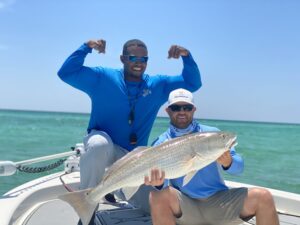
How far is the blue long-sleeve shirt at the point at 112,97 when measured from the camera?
493cm

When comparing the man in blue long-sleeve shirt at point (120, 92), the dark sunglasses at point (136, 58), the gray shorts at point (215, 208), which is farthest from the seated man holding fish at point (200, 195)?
the dark sunglasses at point (136, 58)

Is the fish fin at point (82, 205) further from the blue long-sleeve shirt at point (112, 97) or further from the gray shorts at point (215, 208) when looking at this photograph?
the blue long-sleeve shirt at point (112, 97)

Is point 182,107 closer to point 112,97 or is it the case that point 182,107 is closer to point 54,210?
Answer: point 112,97

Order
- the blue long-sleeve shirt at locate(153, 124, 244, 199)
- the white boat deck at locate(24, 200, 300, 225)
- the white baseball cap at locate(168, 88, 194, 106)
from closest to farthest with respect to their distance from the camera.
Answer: the blue long-sleeve shirt at locate(153, 124, 244, 199) → the white baseball cap at locate(168, 88, 194, 106) → the white boat deck at locate(24, 200, 300, 225)

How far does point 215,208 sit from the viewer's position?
13.4 feet

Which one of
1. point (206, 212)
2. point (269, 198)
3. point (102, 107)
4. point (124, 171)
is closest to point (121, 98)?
point (102, 107)

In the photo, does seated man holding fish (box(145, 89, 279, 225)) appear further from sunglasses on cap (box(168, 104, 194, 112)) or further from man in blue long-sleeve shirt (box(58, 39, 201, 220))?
man in blue long-sleeve shirt (box(58, 39, 201, 220))

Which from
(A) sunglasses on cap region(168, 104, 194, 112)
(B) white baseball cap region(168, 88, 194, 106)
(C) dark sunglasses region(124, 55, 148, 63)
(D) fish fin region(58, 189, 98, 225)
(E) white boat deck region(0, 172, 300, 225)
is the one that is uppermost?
(C) dark sunglasses region(124, 55, 148, 63)

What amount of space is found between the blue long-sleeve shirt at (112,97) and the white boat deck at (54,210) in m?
0.87

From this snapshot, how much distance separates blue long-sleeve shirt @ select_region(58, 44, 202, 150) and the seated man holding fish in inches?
28.6

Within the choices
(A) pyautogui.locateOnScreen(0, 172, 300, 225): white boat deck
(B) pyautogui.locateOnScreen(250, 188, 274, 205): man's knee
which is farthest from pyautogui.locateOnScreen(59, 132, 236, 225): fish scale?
(A) pyautogui.locateOnScreen(0, 172, 300, 225): white boat deck

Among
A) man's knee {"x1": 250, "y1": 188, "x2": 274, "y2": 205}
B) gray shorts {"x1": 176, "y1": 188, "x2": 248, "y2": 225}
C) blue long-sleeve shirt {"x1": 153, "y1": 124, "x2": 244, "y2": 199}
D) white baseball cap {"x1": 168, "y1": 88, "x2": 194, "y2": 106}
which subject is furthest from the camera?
white baseball cap {"x1": 168, "y1": 88, "x2": 194, "y2": 106}

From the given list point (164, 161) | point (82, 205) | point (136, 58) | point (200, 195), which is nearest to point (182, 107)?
point (164, 161)

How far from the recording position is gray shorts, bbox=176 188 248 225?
4035mm
